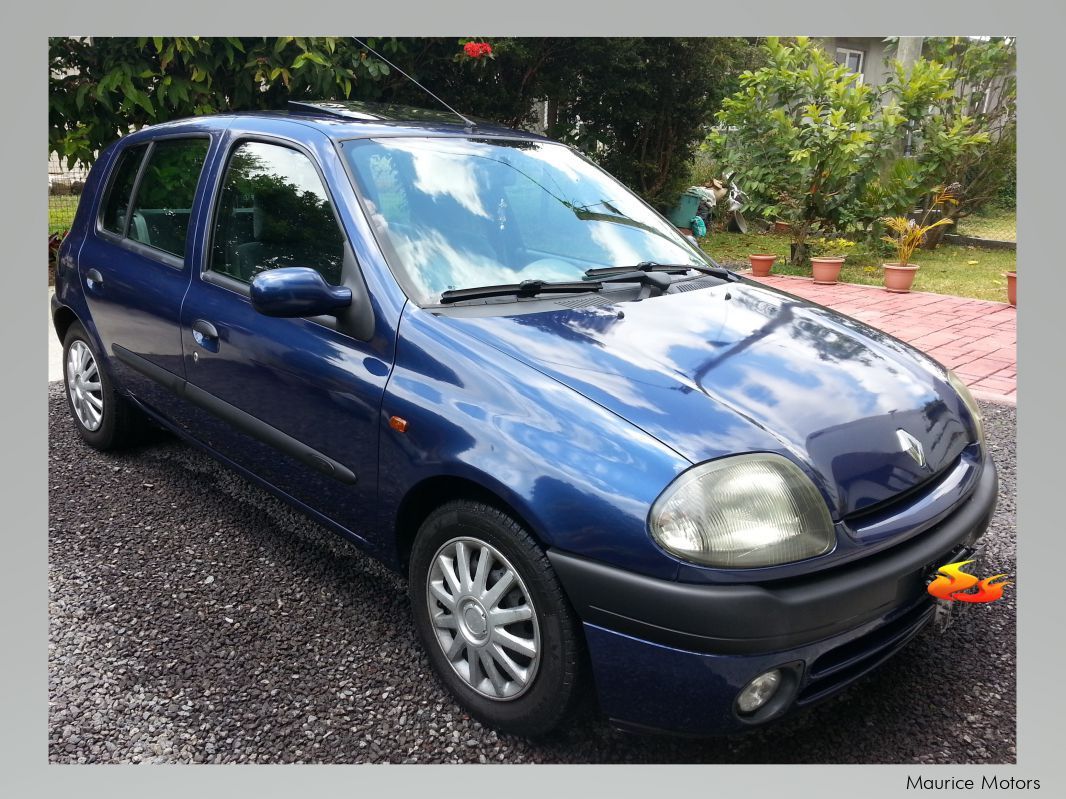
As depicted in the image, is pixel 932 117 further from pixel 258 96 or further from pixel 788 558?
pixel 788 558

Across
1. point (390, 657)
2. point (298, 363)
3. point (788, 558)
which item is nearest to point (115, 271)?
point (298, 363)

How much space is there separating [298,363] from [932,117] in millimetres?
9895

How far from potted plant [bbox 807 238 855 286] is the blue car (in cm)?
646

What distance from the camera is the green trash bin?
13117mm

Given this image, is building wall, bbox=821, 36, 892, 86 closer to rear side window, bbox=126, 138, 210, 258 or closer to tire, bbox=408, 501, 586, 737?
rear side window, bbox=126, 138, 210, 258

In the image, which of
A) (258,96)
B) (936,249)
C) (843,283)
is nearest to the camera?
(258,96)

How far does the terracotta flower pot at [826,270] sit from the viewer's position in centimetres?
924

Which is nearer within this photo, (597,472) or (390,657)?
(597,472)

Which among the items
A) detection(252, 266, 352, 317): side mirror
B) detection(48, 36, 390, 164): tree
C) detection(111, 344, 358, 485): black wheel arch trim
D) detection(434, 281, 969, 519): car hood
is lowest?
detection(111, 344, 358, 485): black wheel arch trim

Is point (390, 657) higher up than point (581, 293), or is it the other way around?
point (581, 293)

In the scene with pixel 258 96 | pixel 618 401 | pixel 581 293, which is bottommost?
pixel 618 401

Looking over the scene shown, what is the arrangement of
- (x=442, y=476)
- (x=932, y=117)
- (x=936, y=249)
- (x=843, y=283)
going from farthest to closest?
(x=936, y=249), (x=932, y=117), (x=843, y=283), (x=442, y=476)

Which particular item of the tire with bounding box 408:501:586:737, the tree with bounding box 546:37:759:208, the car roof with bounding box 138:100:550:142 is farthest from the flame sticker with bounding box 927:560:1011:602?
the tree with bounding box 546:37:759:208

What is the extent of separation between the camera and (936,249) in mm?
11695
